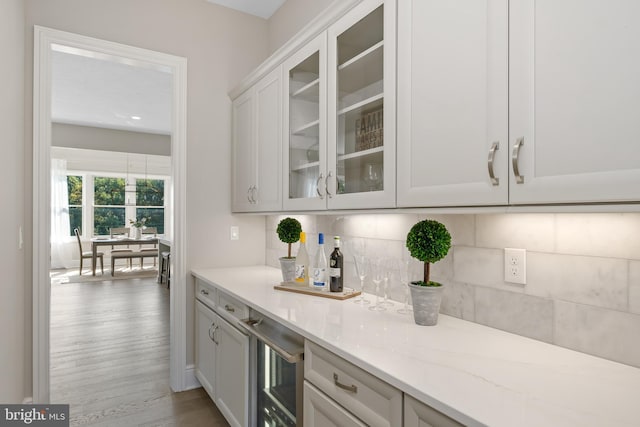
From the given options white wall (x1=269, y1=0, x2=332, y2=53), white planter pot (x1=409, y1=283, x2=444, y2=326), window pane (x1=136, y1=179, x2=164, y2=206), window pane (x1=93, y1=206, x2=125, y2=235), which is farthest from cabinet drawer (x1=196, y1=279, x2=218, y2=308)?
window pane (x1=93, y1=206, x2=125, y2=235)

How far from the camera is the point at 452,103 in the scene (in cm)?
117

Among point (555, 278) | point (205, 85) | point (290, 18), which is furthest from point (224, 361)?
point (290, 18)

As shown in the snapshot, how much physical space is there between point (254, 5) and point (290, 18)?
0.35 metres

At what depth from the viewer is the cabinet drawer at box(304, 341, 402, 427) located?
976 millimetres

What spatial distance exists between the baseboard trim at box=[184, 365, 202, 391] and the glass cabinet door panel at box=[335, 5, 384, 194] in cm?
187

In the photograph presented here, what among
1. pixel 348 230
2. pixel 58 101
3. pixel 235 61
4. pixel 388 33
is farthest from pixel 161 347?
pixel 58 101

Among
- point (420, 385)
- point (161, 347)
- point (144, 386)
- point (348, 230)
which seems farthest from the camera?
point (161, 347)

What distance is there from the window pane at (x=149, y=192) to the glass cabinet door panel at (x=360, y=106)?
7.71 m

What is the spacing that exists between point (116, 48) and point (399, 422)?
2.71m

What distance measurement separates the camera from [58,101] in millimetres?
5492

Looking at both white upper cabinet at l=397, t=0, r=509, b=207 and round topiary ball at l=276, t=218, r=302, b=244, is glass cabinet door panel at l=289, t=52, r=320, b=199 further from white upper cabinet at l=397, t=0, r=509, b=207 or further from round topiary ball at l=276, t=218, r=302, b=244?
white upper cabinet at l=397, t=0, r=509, b=207

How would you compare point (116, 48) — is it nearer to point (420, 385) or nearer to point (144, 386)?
point (144, 386)

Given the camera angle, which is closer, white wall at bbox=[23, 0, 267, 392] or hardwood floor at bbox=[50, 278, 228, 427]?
hardwood floor at bbox=[50, 278, 228, 427]

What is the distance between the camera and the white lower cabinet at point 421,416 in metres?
0.83
